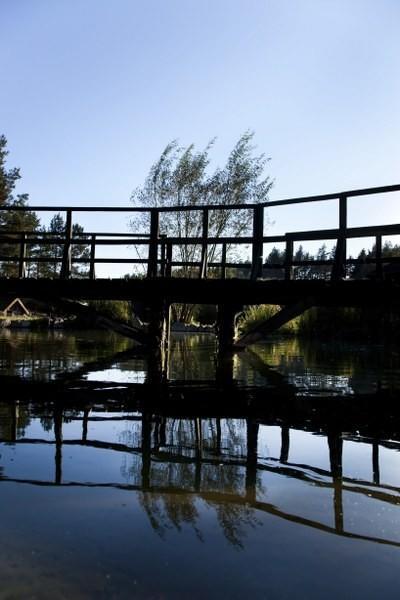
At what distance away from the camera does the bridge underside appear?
10.7 m

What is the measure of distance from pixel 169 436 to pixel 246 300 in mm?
8036

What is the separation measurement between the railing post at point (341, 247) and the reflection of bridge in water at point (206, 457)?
179 inches

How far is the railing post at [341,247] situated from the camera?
10.2 m

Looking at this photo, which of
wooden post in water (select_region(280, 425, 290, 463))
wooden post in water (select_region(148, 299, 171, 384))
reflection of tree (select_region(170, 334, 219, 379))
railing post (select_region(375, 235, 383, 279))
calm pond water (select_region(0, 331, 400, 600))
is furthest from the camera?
wooden post in water (select_region(148, 299, 171, 384))

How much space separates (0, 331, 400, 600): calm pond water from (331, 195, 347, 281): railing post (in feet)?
12.8

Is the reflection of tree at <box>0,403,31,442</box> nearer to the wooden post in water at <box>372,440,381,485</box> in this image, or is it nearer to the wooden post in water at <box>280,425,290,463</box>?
the wooden post in water at <box>280,425,290,463</box>

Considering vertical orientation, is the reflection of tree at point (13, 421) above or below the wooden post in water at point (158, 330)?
below

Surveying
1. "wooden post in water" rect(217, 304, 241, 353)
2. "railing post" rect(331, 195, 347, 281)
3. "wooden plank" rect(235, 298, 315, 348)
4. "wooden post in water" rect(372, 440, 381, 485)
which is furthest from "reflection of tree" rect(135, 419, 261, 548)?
"wooden post in water" rect(217, 304, 241, 353)

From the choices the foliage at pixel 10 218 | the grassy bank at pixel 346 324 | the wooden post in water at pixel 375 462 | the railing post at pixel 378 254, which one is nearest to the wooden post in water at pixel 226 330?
the railing post at pixel 378 254

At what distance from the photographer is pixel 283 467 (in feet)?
13.6

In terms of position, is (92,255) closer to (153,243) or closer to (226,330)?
(153,243)

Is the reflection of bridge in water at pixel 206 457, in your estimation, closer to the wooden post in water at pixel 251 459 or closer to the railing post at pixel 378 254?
the wooden post in water at pixel 251 459

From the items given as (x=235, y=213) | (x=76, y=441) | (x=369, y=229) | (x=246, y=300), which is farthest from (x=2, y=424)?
(x=235, y=213)

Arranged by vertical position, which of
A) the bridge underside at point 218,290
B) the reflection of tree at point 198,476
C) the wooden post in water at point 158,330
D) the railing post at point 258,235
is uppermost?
the railing post at point 258,235
